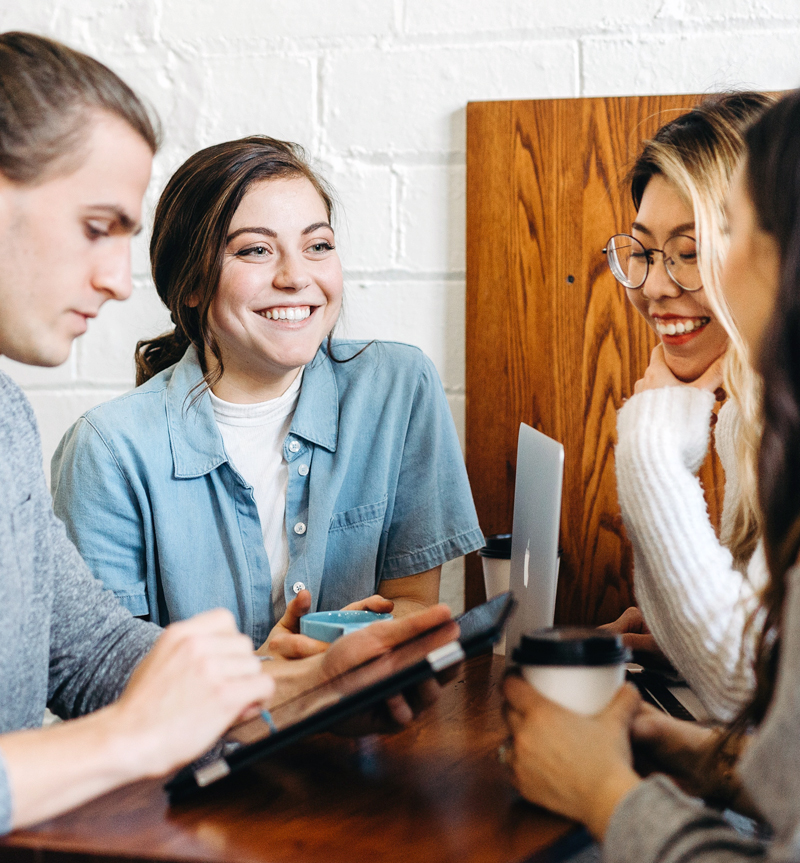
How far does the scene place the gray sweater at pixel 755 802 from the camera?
50 cm

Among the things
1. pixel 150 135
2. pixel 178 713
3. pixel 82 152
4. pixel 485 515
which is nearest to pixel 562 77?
pixel 485 515

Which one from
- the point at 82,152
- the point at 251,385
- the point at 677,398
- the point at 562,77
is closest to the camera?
the point at 82,152

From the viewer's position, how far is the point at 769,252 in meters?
0.66

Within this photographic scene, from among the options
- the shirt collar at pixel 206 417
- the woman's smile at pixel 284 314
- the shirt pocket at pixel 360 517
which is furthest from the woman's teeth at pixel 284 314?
the shirt pocket at pixel 360 517

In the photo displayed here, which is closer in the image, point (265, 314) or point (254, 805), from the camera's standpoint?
point (254, 805)

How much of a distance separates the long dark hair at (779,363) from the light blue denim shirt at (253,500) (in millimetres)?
791

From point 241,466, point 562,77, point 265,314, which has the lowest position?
point 241,466

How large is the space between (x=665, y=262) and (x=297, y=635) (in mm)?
726

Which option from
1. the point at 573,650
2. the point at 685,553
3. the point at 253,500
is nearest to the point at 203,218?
the point at 253,500

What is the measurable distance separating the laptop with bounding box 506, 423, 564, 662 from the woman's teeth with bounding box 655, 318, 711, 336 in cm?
37

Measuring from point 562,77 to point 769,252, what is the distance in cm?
104

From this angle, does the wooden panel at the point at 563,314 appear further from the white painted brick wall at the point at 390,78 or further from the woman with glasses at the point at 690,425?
the woman with glasses at the point at 690,425

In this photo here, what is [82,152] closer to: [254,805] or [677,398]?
[254,805]

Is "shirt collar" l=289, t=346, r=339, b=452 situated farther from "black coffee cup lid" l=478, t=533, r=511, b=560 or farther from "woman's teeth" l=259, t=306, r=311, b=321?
"black coffee cup lid" l=478, t=533, r=511, b=560
